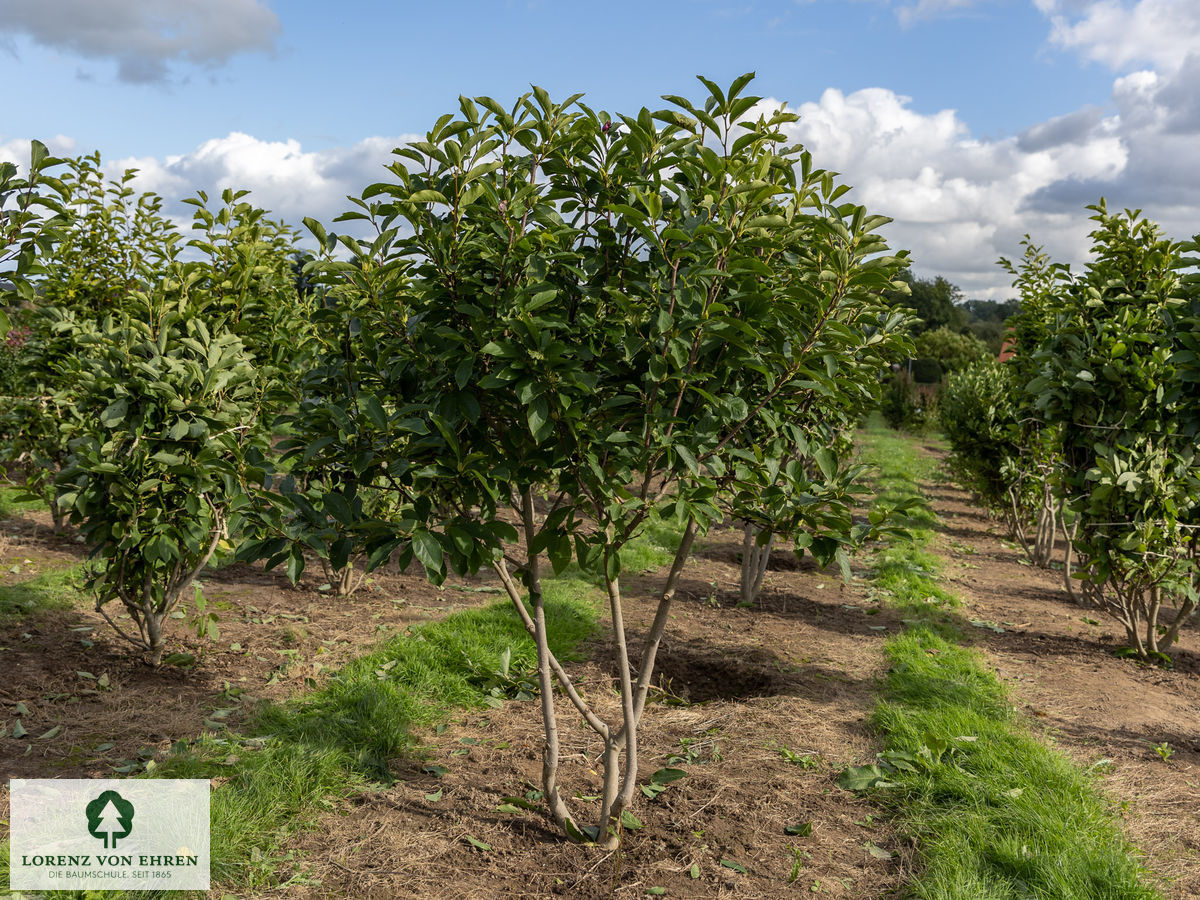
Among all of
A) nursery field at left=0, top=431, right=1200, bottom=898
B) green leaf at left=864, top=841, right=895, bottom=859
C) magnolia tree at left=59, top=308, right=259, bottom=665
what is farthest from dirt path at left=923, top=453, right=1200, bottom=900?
magnolia tree at left=59, top=308, right=259, bottom=665

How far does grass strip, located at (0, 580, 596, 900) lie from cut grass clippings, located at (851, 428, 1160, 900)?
85.8 inches

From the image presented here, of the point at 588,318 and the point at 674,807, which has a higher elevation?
the point at 588,318

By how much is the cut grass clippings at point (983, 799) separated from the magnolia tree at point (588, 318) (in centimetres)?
143

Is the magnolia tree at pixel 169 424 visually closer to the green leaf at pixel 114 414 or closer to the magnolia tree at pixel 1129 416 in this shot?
the green leaf at pixel 114 414

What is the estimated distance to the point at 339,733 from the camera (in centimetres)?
408

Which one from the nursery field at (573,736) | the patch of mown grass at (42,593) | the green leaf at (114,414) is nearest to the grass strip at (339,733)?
the nursery field at (573,736)

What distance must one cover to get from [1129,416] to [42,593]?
7.86 metres

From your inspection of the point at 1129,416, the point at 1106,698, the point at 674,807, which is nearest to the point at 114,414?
the point at 674,807

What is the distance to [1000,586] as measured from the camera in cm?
853

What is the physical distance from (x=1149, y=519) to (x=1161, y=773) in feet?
6.99

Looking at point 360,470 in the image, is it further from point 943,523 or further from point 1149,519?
point 943,523

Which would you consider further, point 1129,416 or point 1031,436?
point 1031,436

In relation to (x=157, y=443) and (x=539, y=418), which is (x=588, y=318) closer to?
(x=539, y=418)

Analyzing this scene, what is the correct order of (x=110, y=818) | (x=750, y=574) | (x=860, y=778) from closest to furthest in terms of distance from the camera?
(x=110, y=818) < (x=860, y=778) < (x=750, y=574)
